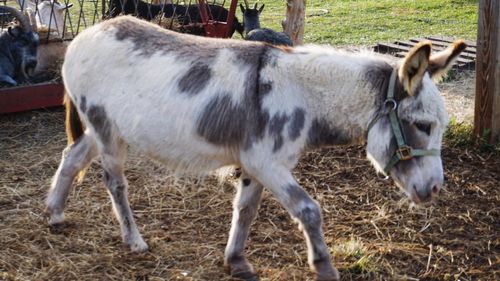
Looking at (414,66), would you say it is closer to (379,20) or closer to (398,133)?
(398,133)

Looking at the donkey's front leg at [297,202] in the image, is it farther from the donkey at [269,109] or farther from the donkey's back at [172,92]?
the donkey's back at [172,92]

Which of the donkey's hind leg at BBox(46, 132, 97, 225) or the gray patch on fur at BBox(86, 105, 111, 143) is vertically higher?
the gray patch on fur at BBox(86, 105, 111, 143)

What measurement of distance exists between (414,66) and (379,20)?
9145 millimetres

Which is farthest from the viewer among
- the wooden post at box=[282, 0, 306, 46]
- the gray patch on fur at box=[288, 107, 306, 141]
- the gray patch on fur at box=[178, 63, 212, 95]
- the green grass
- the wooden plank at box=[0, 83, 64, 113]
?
the green grass

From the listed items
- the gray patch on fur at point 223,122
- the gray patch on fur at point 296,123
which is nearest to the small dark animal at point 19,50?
the gray patch on fur at point 223,122

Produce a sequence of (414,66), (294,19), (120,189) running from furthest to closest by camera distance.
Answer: (294,19)
(120,189)
(414,66)

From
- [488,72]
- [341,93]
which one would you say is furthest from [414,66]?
[488,72]

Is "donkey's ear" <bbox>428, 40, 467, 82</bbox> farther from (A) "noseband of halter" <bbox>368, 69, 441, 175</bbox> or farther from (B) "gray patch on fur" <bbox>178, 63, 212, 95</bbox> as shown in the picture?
(B) "gray patch on fur" <bbox>178, 63, 212, 95</bbox>

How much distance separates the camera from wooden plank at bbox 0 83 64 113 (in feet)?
20.5

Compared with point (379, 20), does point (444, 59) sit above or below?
above

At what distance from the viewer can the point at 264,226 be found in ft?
13.9

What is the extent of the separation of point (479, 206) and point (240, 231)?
6.03ft

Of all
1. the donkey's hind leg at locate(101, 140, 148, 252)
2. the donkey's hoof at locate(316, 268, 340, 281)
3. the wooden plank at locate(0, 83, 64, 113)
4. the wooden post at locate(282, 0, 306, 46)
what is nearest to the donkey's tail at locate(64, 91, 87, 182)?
the donkey's hind leg at locate(101, 140, 148, 252)

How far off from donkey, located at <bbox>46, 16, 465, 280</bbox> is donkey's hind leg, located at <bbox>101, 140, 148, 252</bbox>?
0.61ft
